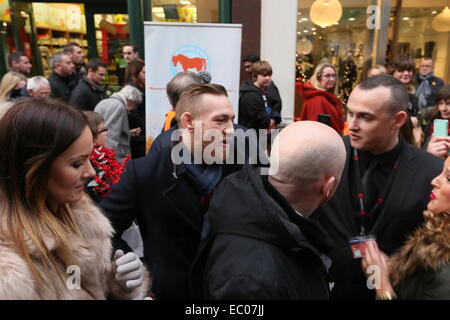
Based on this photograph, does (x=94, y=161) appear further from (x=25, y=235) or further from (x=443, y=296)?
(x=443, y=296)

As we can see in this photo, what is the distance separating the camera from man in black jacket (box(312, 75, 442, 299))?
2.19 meters

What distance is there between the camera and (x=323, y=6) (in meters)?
7.27

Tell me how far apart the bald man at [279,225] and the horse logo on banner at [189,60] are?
12.5 ft

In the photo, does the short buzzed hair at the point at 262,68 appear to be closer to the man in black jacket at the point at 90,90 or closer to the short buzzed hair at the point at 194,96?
the man in black jacket at the point at 90,90

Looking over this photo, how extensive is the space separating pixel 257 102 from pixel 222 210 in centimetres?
421

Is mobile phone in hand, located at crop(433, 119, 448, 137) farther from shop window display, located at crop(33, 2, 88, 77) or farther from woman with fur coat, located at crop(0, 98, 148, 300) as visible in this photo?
shop window display, located at crop(33, 2, 88, 77)

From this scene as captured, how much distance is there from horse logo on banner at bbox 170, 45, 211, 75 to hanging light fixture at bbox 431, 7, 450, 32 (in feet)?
22.1

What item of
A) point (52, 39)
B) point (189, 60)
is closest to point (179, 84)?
point (189, 60)

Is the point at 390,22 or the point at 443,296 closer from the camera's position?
the point at 443,296

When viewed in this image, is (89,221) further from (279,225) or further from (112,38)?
(112,38)

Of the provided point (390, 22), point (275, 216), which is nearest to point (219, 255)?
point (275, 216)

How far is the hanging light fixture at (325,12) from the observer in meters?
7.25

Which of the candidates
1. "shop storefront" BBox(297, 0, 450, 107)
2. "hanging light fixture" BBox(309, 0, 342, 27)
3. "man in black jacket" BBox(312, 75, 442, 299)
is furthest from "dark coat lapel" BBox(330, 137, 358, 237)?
"hanging light fixture" BBox(309, 0, 342, 27)
